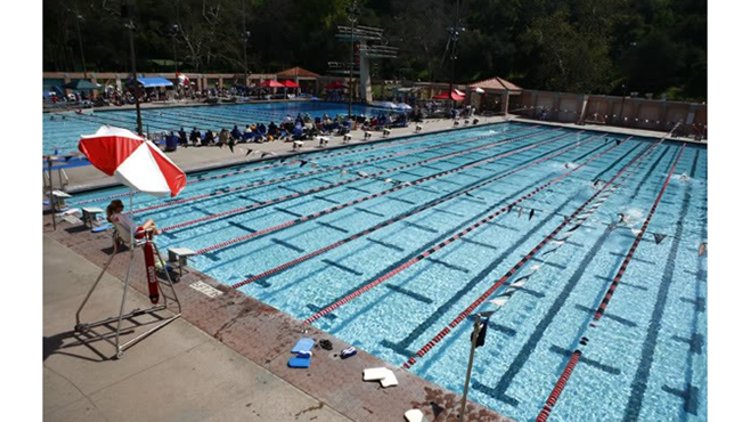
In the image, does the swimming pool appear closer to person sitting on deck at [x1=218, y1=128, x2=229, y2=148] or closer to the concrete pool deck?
person sitting on deck at [x1=218, y1=128, x2=229, y2=148]

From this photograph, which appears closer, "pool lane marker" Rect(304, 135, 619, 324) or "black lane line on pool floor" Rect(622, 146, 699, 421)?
"black lane line on pool floor" Rect(622, 146, 699, 421)

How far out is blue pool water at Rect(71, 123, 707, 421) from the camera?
5.99 m

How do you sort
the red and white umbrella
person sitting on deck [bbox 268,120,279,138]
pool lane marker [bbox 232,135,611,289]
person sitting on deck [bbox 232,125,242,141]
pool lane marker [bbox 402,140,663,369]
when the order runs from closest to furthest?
pool lane marker [bbox 402,140,663,369] → pool lane marker [bbox 232,135,611,289] → person sitting on deck [bbox 232,125,242,141] → person sitting on deck [bbox 268,120,279,138] → the red and white umbrella

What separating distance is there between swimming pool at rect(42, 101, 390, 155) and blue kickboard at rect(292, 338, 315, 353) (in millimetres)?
16104

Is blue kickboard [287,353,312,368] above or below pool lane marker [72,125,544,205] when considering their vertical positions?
below

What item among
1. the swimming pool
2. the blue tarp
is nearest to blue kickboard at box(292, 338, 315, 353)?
the swimming pool

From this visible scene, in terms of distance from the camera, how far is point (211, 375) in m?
4.81

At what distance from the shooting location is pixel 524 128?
30922mm

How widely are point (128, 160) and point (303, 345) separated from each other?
2876 millimetres

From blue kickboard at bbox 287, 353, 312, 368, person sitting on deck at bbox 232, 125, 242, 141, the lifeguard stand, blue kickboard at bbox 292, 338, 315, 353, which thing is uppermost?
person sitting on deck at bbox 232, 125, 242, 141

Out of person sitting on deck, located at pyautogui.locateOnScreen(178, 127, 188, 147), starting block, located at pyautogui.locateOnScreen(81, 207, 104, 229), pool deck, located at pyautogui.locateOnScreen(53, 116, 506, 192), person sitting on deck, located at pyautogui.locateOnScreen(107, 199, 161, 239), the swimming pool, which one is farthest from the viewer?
the swimming pool

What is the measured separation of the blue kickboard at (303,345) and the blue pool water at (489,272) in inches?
42.8

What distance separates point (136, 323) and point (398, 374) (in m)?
3.30

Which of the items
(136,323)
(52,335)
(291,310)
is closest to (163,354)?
(136,323)
